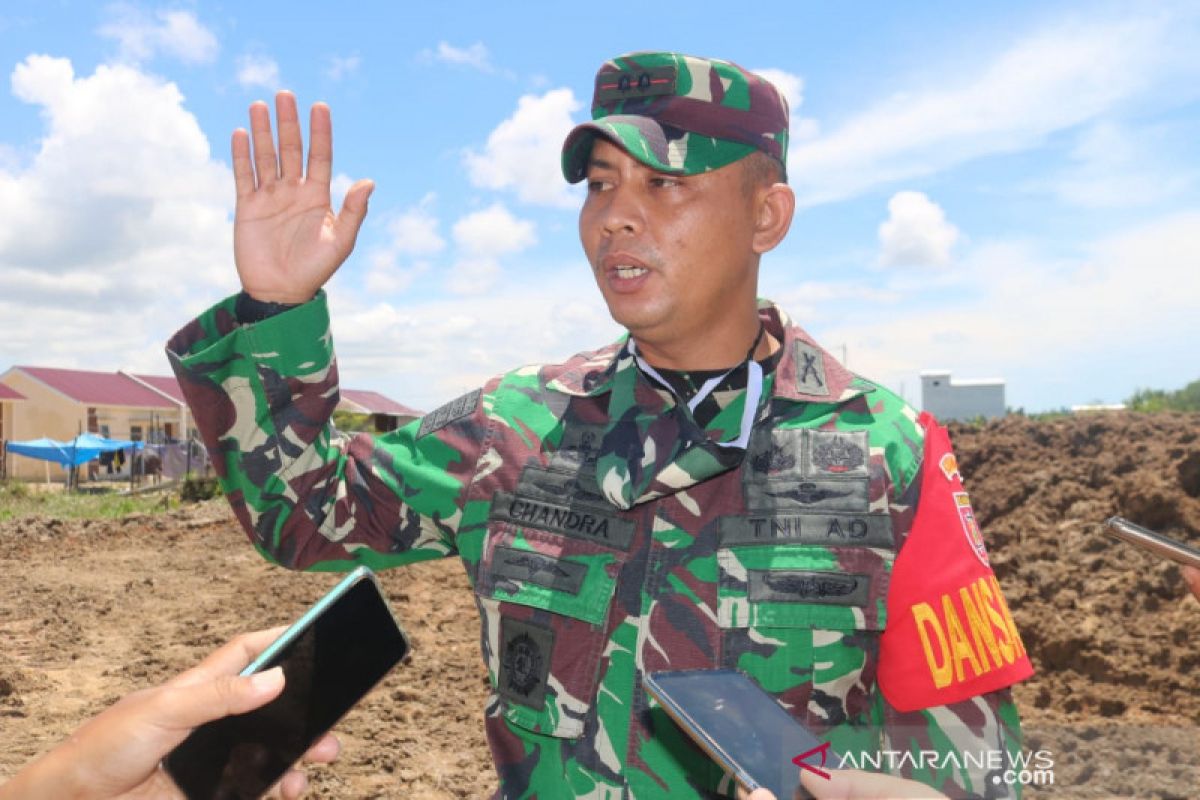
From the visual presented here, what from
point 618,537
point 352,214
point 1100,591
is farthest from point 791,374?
point 1100,591

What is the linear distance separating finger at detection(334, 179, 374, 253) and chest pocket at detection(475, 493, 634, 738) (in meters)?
0.65

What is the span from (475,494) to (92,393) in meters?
48.8

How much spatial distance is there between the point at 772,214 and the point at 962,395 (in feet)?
241

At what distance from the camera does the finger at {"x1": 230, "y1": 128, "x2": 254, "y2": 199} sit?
7.22 ft

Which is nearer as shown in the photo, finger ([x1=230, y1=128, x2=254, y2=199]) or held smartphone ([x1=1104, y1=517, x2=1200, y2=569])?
held smartphone ([x1=1104, y1=517, x2=1200, y2=569])

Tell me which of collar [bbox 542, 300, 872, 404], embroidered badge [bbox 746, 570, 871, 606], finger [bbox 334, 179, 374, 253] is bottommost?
embroidered badge [bbox 746, 570, 871, 606]

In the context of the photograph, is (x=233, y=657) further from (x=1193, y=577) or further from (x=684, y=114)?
(x=1193, y=577)

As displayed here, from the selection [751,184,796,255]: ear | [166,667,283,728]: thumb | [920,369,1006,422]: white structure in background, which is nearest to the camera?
[166,667,283,728]: thumb

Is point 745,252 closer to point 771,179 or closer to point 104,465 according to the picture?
point 771,179

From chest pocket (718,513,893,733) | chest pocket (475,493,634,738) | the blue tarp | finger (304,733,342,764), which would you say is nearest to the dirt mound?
chest pocket (718,513,893,733)

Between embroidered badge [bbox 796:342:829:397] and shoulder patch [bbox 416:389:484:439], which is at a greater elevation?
embroidered badge [bbox 796:342:829:397]

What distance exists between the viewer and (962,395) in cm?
7162

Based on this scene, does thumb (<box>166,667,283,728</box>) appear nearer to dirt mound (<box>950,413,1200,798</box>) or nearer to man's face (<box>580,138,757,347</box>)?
man's face (<box>580,138,757,347</box>)

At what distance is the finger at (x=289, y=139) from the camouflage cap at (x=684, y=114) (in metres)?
0.62
